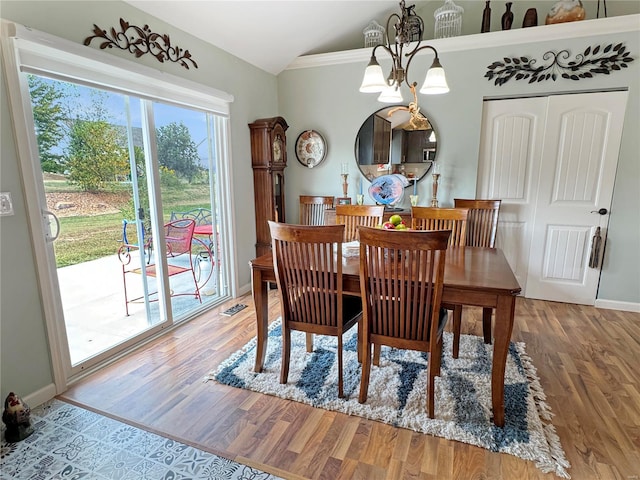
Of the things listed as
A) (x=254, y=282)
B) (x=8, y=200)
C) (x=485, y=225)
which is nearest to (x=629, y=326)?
(x=485, y=225)

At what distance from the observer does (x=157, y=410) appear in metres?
1.94

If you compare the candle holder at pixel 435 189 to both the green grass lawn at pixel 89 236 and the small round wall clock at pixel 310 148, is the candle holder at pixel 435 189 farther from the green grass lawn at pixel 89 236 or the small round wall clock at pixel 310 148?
the green grass lawn at pixel 89 236

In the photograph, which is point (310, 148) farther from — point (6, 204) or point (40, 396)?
point (40, 396)

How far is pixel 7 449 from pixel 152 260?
141cm

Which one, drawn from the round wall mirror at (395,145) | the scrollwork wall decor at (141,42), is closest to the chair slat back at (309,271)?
the scrollwork wall decor at (141,42)

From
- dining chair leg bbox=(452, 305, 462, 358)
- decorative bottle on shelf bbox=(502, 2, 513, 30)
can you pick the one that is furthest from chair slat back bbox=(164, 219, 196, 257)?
decorative bottle on shelf bbox=(502, 2, 513, 30)

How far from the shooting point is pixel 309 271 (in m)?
1.90

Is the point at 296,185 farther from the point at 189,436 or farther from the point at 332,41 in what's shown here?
the point at 189,436

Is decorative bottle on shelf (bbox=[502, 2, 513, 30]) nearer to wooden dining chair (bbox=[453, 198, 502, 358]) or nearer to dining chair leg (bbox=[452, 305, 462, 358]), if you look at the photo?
wooden dining chair (bbox=[453, 198, 502, 358])

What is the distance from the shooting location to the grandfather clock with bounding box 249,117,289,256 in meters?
3.65

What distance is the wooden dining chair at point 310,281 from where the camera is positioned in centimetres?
183

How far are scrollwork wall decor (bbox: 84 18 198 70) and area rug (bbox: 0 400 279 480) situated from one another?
2147 millimetres

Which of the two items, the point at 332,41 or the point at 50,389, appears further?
the point at 332,41

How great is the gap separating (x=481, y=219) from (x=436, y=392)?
74.2 inches
